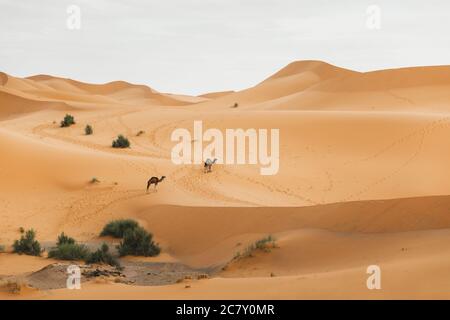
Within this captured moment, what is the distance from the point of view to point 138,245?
13.2m

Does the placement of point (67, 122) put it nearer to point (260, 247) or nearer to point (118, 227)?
point (118, 227)

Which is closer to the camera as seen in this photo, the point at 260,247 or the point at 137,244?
the point at 260,247

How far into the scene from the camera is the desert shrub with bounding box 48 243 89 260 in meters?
12.2

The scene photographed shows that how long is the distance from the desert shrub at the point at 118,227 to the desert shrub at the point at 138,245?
3.30ft

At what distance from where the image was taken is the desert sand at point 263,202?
795cm

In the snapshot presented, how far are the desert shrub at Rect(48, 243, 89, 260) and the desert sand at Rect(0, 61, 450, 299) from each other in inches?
9.2

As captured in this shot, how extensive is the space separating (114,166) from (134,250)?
799 centimetres

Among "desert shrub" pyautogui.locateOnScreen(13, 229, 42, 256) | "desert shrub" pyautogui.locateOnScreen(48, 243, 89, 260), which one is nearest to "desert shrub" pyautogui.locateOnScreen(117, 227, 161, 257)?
"desert shrub" pyautogui.locateOnScreen(48, 243, 89, 260)

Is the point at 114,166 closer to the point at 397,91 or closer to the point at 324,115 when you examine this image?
the point at 324,115

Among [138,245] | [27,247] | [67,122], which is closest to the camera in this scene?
[27,247]

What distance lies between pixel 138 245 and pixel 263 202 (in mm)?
5580

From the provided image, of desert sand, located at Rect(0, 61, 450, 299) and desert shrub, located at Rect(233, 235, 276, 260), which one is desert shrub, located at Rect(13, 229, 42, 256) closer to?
desert sand, located at Rect(0, 61, 450, 299)

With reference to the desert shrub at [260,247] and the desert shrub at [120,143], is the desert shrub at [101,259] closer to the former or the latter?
the desert shrub at [260,247]

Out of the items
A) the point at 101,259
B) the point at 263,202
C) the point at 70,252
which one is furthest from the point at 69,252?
the point at 263,202
